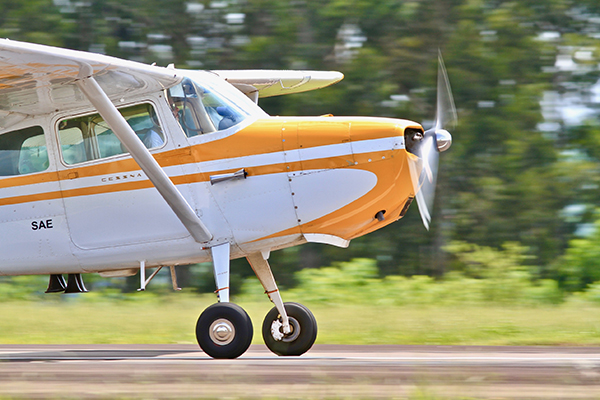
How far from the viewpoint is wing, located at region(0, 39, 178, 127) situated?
5.77 m

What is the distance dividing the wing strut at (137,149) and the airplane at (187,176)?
12 mm

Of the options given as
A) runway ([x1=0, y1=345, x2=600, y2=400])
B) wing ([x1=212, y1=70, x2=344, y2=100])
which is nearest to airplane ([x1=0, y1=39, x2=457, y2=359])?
runway ([x1=0, y1=345, x2=600, y2=400])

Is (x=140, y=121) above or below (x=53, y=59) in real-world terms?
below

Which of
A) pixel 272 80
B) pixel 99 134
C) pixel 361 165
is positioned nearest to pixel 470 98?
pixel 272 80

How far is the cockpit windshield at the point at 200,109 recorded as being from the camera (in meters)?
6.71

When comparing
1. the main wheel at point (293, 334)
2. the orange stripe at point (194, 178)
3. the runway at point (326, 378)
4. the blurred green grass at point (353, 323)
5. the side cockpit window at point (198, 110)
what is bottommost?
the blurred green grass at point (353, 323)

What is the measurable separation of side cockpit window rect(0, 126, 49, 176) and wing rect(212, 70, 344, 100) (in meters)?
2.30

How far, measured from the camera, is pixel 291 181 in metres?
6.50

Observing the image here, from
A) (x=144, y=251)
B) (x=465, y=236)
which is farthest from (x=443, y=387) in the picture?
(x=465, y=236)

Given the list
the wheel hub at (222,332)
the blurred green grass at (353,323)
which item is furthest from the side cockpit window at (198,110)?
the blurred green grass at (353,323)

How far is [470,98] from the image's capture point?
18438mm

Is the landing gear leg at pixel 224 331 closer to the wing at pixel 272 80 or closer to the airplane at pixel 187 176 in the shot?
the airplane at pixel 187 176

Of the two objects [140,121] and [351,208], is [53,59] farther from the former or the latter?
[351,208]

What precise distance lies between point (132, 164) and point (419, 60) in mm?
13293
